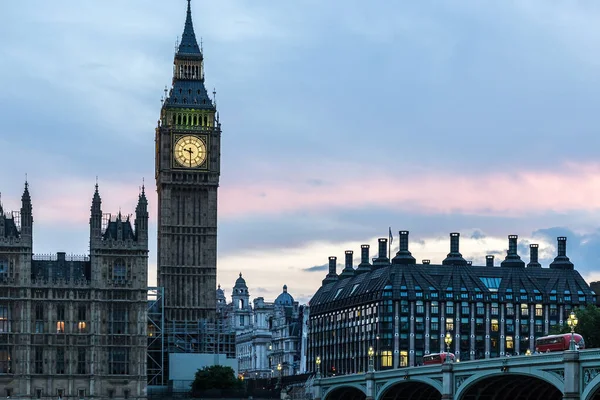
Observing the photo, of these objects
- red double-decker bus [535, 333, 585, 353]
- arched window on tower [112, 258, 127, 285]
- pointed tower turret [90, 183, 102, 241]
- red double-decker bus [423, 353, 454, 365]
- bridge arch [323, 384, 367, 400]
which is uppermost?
pointed tower turret [90, 183, 102, 241]

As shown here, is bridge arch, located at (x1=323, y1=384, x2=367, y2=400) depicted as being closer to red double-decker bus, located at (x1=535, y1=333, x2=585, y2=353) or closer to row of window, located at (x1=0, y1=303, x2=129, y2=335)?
row of window, located at (x1=0, y1=303, x2=129, y2=335)

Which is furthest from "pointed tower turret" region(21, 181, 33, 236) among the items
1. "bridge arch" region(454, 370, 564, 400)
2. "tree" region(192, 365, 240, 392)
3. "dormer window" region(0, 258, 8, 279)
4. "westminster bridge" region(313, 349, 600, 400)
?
"bridge arch" region(454, 370, 564, 400)

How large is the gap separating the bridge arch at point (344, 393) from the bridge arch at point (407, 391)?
11.4 meters

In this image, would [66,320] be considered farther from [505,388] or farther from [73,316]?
[505,388]

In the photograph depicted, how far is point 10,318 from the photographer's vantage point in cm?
18712

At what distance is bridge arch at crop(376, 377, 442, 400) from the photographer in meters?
164

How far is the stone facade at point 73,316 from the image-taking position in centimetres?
18688

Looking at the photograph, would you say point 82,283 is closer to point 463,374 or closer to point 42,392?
point 42,392

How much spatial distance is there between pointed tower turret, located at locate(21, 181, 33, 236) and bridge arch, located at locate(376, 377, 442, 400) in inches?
1877

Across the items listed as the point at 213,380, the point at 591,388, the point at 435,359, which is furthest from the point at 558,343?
the point at 213,380

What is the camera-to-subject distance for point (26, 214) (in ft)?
622

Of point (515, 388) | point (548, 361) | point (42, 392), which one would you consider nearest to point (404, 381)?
point (515, 388)

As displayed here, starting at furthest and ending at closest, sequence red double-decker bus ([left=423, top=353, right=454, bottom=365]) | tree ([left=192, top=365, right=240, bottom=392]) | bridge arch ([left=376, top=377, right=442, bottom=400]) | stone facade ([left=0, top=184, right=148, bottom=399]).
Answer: tree ([left=192, top=365, right=240, bottom=392])
stone facade ([left=0, top=184, right=148, bottom=399])
bridge arch ([left=376, top=377, right=442, bottom=400])
red double-decker bus ([left=423, top=353, right=454, bottom=365])

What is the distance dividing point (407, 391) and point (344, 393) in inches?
849
